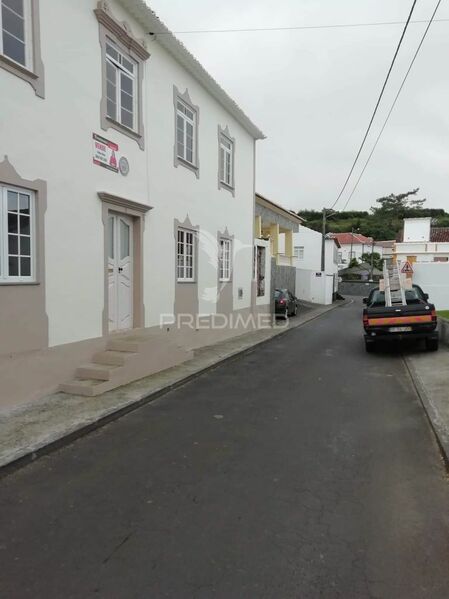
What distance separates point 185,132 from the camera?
37.5ft

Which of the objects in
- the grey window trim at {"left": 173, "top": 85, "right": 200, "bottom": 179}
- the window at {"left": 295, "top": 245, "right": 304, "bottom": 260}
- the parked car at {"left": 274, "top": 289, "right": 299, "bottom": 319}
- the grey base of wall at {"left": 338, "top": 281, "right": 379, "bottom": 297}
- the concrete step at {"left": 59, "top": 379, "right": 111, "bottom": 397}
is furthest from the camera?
the grey base of wall at {"left": 338, "top": 281, "right": 379, "bottom": 297}

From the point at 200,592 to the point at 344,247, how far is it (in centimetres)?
8498

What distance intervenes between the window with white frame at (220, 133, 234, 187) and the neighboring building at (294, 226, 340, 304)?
69.2 feet

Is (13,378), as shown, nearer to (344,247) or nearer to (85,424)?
(85,424)

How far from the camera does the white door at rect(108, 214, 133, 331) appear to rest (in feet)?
28.6

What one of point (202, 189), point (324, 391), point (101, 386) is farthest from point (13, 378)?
point (202, 189)

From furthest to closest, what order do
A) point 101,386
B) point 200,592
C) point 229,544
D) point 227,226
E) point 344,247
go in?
point 344,247, point 227,226, point 101,386, point 229,544, point 200,592

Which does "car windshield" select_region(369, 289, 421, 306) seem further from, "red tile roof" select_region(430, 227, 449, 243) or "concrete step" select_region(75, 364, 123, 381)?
"red tile roof" select_region(430, 227, 449, 243)

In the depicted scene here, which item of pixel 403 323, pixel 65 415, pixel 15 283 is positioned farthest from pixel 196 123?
pixel 65 415

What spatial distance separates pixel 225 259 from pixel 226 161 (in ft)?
10.2

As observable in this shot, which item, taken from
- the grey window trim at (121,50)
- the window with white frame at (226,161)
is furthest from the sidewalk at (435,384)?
the window with white frame at (226,161)

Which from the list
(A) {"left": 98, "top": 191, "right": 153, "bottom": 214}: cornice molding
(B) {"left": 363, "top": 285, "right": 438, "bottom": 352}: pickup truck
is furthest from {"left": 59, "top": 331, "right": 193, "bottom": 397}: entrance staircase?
(B) {"left": 363, "top": 285, "right": 438, "bottom": 352}: pickup truck

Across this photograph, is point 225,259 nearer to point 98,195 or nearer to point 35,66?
point 98,195

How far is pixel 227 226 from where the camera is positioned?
1431cm
